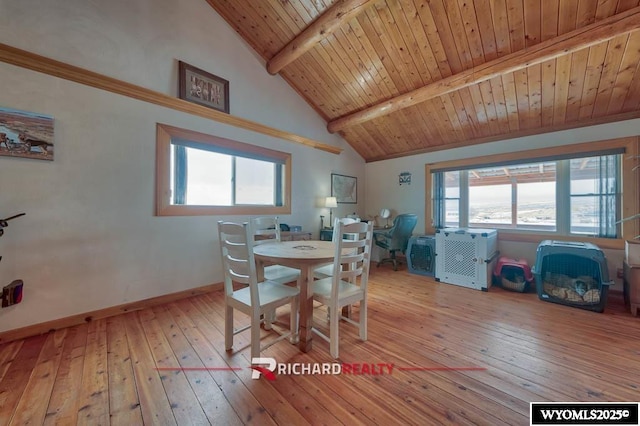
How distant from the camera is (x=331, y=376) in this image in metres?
1.51

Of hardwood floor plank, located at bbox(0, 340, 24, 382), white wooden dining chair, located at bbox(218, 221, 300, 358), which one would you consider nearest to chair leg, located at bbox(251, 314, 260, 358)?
white wooden dining chair, located at bbox(218, 221, 300, 358)

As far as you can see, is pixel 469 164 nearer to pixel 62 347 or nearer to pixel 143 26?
pixel 143 26

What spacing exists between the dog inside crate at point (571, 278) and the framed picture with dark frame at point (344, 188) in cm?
324

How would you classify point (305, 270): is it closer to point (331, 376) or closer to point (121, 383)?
point (331, 376)

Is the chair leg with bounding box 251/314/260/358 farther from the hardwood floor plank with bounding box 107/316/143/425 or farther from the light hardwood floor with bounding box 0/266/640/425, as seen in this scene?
the hardwood floor plank with bounding box 107/316/143/425

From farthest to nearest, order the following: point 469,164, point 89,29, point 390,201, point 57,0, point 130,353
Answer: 1. point 390,201
2. point 469,164
3. point 89,29
4. point 57,0
5. point 130,353

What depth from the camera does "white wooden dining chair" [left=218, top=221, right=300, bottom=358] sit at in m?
Result: 1.55

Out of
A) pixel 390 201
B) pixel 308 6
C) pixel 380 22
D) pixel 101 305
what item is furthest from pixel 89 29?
pixel 390 201

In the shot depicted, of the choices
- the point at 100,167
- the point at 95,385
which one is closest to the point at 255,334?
the point at 95,385

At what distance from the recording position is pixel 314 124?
4.47 m

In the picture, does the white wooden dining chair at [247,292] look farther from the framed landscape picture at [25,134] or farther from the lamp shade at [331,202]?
the lamp shade at [331,202]

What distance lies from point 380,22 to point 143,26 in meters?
2.66

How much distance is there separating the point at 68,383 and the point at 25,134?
197cm

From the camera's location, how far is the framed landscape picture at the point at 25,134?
188 cm
